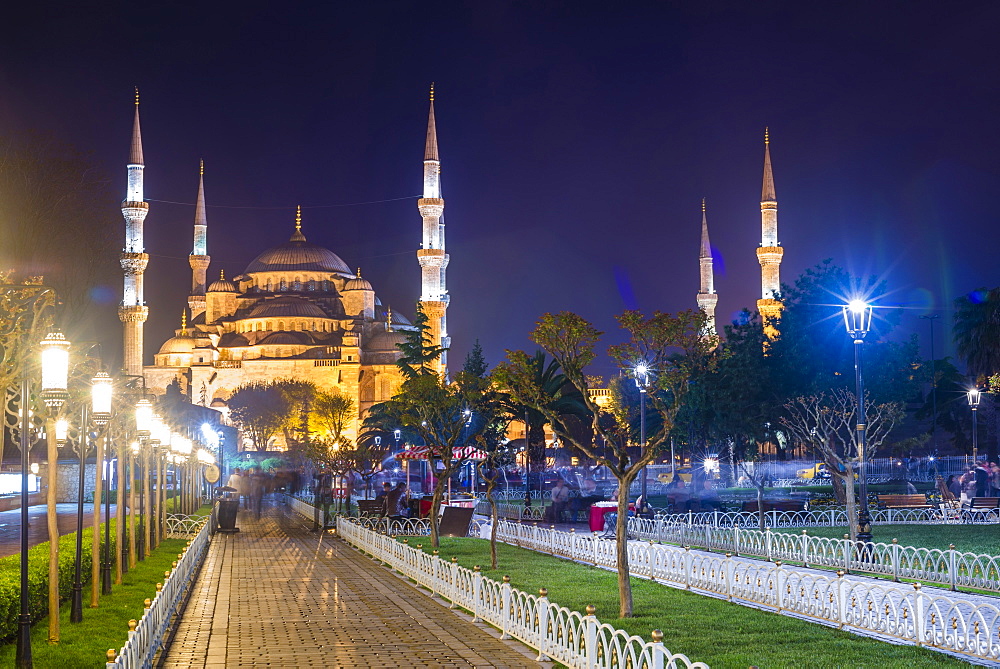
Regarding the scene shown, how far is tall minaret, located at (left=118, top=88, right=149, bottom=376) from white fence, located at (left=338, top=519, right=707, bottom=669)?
176 ft

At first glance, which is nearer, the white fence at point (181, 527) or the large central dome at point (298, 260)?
the white fence at point (181, 527)

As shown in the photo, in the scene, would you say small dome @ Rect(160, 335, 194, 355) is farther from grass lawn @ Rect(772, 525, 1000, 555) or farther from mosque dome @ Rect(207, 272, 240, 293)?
grass lawn @ Rect(772, 525, 1000, 555)

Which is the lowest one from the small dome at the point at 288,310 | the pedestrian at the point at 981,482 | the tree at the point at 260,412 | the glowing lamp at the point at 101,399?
the pedestrian at the point at 981,482

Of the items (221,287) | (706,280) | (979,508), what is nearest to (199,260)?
(221,287)

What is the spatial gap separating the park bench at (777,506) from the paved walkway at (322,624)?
422 inches

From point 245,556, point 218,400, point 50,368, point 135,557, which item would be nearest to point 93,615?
point 50,368

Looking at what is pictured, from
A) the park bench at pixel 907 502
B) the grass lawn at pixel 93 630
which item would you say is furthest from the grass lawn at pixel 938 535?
the grass lawn at pixel 93 630

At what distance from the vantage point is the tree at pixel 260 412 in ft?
264

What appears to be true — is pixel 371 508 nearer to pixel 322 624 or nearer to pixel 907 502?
pixel 907 502

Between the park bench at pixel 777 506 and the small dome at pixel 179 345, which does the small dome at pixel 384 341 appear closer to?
the small dome at pixel 179 345

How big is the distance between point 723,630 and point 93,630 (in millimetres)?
5924

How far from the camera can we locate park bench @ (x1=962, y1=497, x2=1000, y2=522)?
23.3 metres

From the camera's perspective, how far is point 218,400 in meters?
89.5

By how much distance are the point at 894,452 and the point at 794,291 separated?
1538 cm
